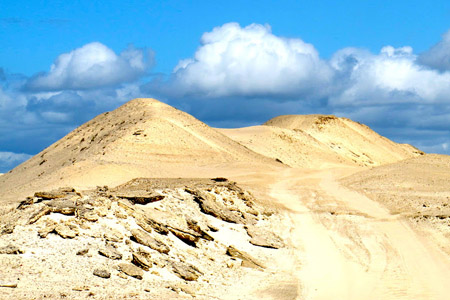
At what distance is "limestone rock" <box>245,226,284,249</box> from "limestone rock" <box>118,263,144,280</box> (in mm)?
7782

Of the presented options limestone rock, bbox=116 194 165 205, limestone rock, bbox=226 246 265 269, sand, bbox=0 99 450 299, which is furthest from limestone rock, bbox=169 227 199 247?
limestone rock, bbox=116 194 165 205

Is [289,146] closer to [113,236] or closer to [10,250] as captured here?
[113,236]

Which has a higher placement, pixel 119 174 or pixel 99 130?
pixel 99 130

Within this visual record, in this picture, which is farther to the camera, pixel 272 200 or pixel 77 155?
pixel 77 155

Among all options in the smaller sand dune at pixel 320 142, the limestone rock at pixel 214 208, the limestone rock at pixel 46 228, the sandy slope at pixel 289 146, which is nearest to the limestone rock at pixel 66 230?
the limestone rock at pixel 46 228

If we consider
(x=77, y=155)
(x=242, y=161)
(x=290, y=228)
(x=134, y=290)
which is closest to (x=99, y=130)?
(x=77, y=155)

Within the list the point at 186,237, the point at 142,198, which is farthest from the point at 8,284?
the point at 142,198

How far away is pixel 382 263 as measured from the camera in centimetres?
1981

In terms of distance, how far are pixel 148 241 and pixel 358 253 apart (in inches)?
340

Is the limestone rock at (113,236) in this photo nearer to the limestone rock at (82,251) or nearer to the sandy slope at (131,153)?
the limestone rock at (82,251)

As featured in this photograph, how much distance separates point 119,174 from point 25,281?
3028 centimetres

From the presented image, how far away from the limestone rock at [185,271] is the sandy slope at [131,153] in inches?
937

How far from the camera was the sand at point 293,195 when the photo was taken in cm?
1673

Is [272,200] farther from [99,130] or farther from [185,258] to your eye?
[99,130]
